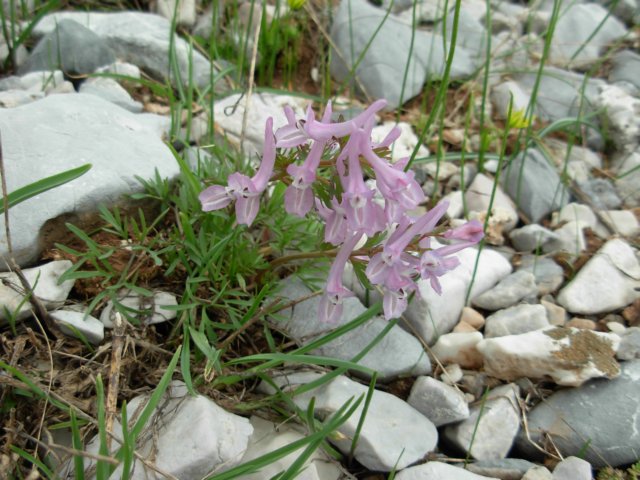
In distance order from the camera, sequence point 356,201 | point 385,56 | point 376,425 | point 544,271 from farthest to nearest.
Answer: point 385,56 → point 544,271 → point 376,425 → point 356,201

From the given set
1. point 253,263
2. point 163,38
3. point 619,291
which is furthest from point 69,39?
point 619,291

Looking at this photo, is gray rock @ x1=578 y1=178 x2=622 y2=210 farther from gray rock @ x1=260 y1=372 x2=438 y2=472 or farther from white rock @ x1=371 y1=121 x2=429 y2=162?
gray rock @ x1=260 y1=372 x2=438 y2=472

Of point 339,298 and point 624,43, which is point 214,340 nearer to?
point 339,298

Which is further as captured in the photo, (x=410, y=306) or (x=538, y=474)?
(x=410, y=306)

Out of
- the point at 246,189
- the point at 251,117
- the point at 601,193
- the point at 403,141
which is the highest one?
the point at 246,189

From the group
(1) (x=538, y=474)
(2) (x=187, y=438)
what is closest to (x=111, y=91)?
(2) (x=187, y=438)

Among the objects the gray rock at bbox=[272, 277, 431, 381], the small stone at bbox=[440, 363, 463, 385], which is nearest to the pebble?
the small stone at bbox=[440, 363, 463, 385]

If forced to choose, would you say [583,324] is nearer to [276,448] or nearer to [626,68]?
[276,448]
